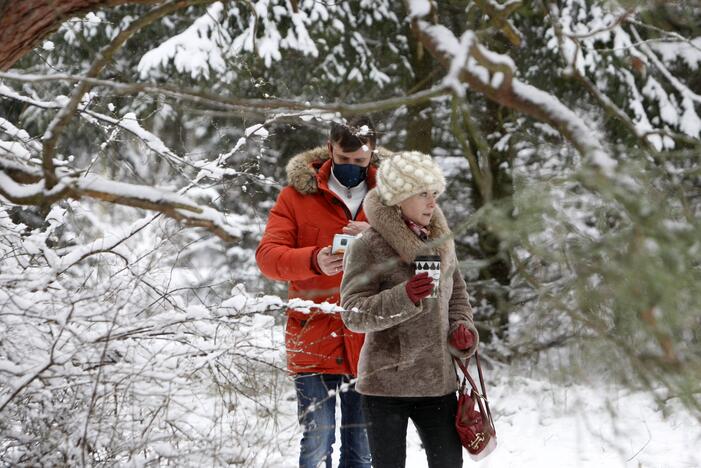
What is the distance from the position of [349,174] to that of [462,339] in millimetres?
1103

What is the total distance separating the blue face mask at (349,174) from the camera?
145 inches

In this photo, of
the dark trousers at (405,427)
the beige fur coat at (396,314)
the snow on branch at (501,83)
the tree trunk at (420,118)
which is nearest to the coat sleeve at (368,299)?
the beige fur coat at (396,314)

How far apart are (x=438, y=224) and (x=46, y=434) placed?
1749 millimetres

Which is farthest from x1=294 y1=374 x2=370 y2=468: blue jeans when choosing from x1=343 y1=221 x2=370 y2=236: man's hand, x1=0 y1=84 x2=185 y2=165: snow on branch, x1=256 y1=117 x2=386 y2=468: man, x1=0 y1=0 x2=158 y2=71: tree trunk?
x1=0 y1=0 x2=158 y2=71: tree trunk

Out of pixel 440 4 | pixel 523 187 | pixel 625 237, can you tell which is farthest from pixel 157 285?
pixel 440 4

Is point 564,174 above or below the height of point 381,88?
below

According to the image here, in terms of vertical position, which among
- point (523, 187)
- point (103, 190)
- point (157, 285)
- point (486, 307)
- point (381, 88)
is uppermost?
point (381, 88)

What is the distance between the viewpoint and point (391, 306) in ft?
9.57

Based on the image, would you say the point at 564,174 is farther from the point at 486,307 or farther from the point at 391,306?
the point at 486,307

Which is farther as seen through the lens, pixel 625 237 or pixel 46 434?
pixel 46 434

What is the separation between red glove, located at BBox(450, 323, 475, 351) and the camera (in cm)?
302

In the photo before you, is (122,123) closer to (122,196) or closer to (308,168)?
(308,168)

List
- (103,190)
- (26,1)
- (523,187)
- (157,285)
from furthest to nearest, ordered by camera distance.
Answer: (157,285) < (26,1) < (103,190) < (523,187)

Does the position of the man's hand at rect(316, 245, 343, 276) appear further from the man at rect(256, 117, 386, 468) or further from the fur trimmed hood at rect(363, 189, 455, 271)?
the fur trimmed hood at rect(363, 189, 455, 271)
